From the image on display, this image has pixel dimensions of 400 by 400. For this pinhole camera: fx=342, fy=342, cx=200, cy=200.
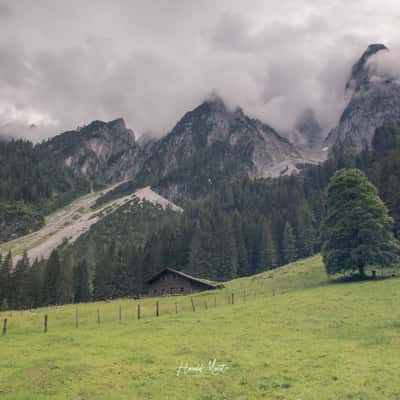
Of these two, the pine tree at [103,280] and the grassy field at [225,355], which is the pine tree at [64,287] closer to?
the pine tree at [103,280]

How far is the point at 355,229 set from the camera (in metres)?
56.2

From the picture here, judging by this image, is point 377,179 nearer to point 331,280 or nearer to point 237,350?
point 331,280

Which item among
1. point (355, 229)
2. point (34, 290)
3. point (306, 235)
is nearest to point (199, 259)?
point (306, 235)

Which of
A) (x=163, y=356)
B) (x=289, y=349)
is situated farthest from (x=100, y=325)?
(x=289, y=349)

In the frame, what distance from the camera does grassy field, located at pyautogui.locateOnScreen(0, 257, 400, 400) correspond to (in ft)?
54.4

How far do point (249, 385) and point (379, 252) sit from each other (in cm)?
4407

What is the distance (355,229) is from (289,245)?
2311 inches

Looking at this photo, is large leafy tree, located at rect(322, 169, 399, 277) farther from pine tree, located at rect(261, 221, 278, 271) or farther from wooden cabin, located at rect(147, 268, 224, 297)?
pine tree, located at rect(261, 221, 278, 271)

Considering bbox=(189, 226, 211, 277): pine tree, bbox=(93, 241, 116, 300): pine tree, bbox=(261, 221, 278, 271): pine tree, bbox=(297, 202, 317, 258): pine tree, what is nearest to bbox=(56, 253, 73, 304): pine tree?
bbox=(93, 241, 116, 300): pine tree

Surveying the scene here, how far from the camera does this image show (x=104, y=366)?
67.3 ft

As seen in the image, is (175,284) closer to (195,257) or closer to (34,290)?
(195,257)

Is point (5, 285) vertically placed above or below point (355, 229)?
below

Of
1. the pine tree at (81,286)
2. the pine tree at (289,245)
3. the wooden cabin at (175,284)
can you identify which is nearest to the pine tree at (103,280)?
the pine tree at (81,286)

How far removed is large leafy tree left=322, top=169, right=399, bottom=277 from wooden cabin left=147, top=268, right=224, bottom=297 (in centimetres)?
2624
